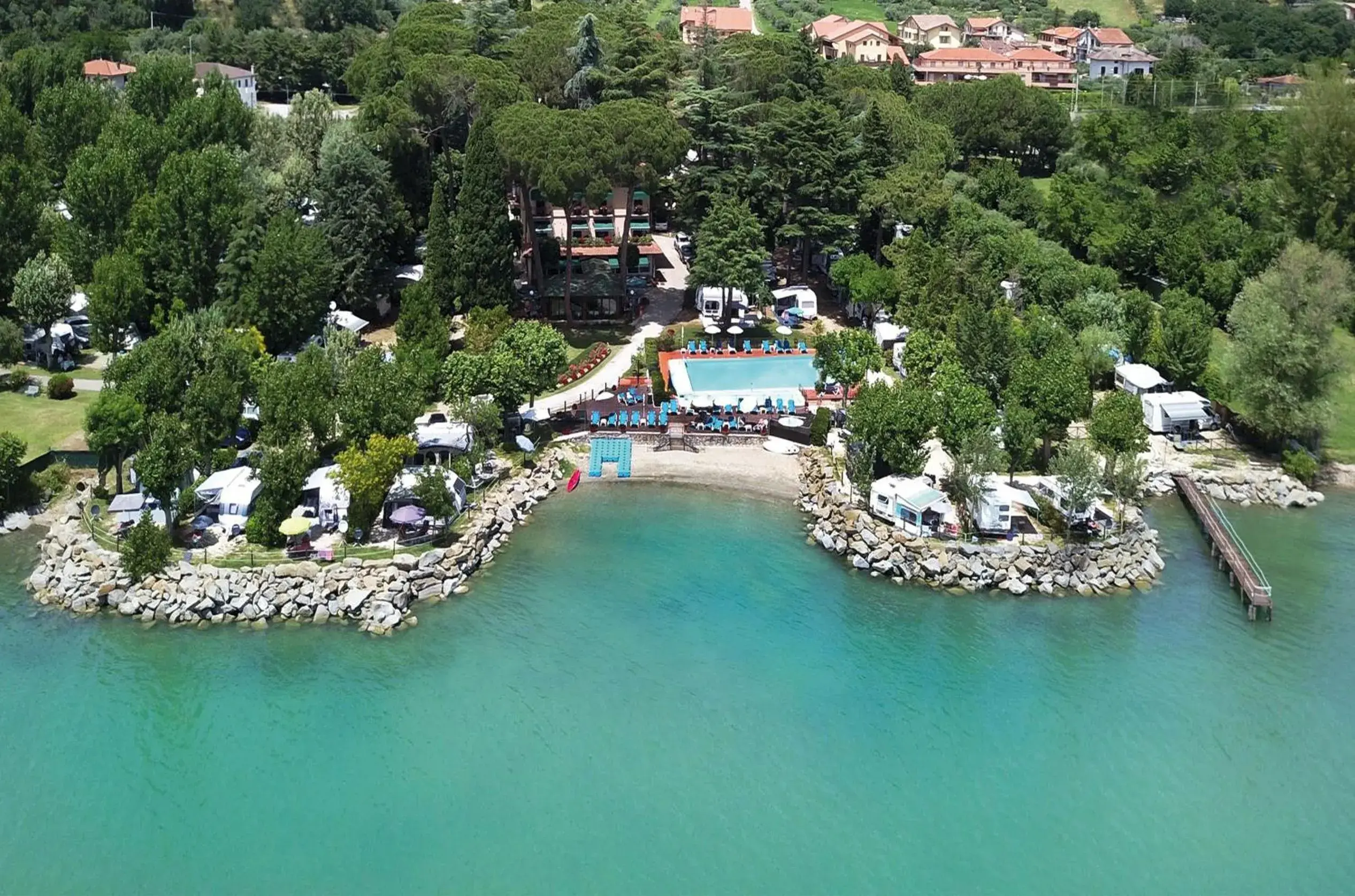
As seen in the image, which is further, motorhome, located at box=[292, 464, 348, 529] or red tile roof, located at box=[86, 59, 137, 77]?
red tile roof, located at box=[86, 59, 137, 77]

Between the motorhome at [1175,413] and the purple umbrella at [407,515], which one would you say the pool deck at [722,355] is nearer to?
the motorhome at [1175,413]

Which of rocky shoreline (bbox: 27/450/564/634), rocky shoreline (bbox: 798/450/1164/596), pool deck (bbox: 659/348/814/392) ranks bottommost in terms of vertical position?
rocky shoreline (bbox: 27/450/564/634)

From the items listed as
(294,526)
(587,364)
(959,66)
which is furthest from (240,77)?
(294,526)

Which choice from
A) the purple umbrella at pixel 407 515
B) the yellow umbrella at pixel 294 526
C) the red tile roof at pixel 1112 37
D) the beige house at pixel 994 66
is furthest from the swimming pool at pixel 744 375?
the red tile roof at pixel 1112 37

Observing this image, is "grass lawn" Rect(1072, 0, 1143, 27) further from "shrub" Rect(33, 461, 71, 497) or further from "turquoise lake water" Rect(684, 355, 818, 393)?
"shrub" Rect(33, 461, 71, 497)

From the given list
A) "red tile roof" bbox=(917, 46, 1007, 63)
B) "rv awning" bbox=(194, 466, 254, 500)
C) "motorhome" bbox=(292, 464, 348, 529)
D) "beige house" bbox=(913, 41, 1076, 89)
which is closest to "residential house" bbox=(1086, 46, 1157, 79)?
"beige house" bbox=(913, 41, 1076, 89)

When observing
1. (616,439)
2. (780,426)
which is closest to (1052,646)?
(780,426)

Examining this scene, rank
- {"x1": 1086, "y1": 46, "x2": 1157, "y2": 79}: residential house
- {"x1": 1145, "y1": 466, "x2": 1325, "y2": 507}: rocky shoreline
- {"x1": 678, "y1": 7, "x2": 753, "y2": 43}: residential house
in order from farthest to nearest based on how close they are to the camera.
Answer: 1. {"x1": 678, "y1": 7, "x2": 753, "y2": 43}: residential house
2. {"x1": 1086, "y1": 46, "x2": 1157, "y2": 79}: residential house
3. {"x1": 1145, "y1": 466, "x2": 1325, "y2": 507}: rocky shoreline

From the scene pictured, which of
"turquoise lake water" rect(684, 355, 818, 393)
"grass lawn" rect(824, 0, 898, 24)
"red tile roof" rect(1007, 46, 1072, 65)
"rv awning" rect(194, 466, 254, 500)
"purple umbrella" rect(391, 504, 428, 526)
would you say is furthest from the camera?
"grass lawn" rect(824, 0, 898, 24)
